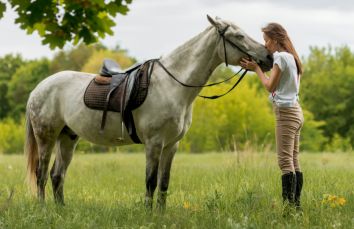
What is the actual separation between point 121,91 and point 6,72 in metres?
57.8

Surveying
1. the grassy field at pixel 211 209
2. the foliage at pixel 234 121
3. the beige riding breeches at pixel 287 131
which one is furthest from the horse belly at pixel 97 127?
the foliage at pixel 234 121

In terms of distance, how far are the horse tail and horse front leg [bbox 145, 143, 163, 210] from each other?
2058 mm

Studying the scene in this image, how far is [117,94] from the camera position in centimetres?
648

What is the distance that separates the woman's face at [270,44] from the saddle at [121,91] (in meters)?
1.36

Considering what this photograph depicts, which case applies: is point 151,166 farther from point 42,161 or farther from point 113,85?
point 42,161

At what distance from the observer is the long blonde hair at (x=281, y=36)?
5.74m

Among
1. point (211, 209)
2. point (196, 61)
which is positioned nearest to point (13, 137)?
point (196, 61)

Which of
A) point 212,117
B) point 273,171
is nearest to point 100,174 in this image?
point 273,171

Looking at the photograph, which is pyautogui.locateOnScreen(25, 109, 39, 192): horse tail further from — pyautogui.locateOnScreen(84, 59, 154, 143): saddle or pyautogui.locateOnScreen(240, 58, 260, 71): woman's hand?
pyautogui.locateOnScreen(240, 58, 260, 71): woman's hand

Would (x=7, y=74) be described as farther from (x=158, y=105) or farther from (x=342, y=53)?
(x=158, y=105)

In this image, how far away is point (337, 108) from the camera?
47.7 m

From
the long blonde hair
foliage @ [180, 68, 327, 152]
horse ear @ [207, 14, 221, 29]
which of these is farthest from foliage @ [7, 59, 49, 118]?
the long blonde hair

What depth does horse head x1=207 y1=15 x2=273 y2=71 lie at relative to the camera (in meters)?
5.91

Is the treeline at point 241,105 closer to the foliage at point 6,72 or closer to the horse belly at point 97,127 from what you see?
the foliage at point 6,72
